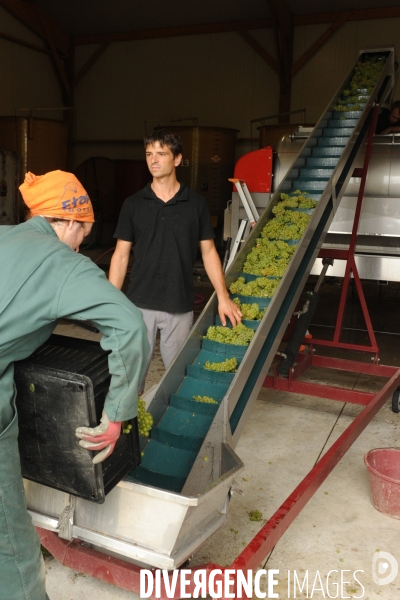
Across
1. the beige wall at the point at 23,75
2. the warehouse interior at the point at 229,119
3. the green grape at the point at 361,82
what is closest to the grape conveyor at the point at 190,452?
the warehouse interior at the point at 229,119

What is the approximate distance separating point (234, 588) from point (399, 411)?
281cm

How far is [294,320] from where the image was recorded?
505 cm

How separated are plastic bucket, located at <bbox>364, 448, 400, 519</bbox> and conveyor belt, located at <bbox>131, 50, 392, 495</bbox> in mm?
716

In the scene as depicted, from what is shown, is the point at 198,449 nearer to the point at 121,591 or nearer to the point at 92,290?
the point at 121,591

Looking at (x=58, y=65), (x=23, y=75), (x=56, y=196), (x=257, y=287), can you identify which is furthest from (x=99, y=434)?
(x=58, y=65)

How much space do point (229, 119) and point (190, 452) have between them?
1219cm

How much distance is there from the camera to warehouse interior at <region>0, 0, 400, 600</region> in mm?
4621

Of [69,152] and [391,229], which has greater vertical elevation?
[69,152]

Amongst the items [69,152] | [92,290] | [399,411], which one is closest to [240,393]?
[92,290]

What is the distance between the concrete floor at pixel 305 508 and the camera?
238 centimetres

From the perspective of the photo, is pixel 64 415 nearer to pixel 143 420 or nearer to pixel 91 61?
pixel 143 420

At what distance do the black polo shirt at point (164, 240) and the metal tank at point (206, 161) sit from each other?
877 cm

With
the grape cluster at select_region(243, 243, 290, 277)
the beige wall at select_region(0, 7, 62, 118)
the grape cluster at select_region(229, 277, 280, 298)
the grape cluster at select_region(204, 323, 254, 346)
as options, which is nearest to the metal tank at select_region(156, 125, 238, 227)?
the beige wall at select_region(0, 7, 62, 118)

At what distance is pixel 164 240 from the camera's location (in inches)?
127
